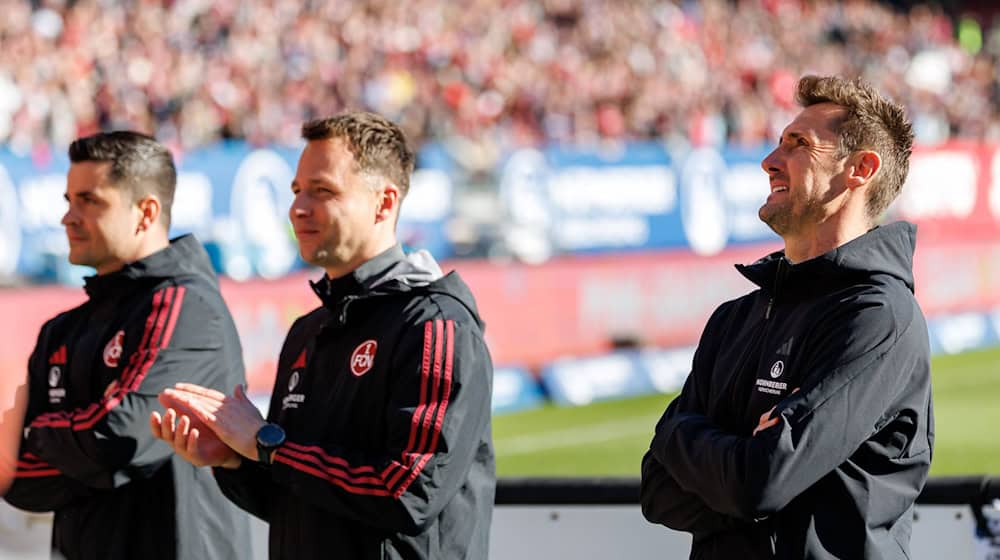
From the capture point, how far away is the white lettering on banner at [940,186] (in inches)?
778

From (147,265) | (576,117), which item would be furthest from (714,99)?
(147,265)

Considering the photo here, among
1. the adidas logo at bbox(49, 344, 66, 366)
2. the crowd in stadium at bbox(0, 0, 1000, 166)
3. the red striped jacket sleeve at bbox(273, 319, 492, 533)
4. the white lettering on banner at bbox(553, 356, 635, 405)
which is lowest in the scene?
the white lettering on banner at bbox(553, 356, 635, 405)

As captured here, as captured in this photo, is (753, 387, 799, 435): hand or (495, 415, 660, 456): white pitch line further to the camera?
(495, 415, 660, 456): white pitch line

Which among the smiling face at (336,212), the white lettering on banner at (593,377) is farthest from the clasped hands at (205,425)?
the white lettering on banner at (593,377)

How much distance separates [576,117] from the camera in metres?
20.2

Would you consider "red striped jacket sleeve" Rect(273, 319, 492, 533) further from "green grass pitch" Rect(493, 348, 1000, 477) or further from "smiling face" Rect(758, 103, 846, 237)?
"green grass pitch" Rect(493, 348, 1000, 477)

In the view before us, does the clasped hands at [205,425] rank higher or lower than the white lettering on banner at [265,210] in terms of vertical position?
lower

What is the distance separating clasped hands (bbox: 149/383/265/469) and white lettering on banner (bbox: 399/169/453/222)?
34.3 ft

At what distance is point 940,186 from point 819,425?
18.3 metres

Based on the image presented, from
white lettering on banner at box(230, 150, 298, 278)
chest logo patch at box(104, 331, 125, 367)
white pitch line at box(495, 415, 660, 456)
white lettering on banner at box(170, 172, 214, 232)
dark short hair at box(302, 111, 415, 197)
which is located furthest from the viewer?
white lettering on banner at box(230, 150, 298, 278)

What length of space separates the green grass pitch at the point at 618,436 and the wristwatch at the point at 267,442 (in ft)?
24.7

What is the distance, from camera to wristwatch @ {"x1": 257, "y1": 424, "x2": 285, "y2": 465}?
3764mm

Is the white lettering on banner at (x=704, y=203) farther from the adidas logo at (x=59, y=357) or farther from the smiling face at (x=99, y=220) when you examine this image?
the adidas logo at (x=59, y=357)

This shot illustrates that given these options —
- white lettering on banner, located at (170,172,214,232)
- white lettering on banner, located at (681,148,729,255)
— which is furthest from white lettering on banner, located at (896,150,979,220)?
white lettering on banner, located at (170,172,214,232)
